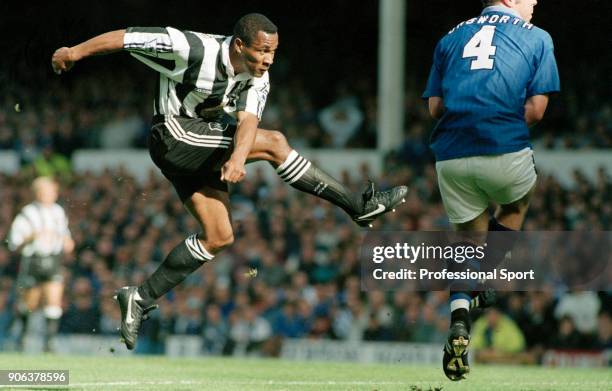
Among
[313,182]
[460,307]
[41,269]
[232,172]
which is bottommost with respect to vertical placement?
[460,307]

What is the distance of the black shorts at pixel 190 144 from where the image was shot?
7551 mm

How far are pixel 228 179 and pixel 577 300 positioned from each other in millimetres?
7663

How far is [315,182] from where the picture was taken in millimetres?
7688

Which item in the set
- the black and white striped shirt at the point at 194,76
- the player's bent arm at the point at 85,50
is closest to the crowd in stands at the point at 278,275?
the black and white striped shirt at the point at 194,76

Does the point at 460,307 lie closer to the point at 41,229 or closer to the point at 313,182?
the point at 313,182

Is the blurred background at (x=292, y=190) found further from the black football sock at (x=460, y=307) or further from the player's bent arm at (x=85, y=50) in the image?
the black football sock at (x=460, y=307)

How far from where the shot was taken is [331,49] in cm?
1944

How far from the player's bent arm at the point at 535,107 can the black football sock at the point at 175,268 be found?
2.49 metres

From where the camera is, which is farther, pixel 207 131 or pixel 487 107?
pixel 207 131

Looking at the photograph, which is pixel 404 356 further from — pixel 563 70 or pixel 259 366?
pixel 563 70

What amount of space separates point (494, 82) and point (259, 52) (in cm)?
156

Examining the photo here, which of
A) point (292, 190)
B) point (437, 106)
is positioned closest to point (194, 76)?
point (437, 106)

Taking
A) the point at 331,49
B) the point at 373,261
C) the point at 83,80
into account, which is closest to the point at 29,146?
the point at 83,80

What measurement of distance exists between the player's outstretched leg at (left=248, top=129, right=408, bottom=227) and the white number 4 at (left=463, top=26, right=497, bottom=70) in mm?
1344
